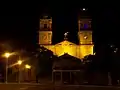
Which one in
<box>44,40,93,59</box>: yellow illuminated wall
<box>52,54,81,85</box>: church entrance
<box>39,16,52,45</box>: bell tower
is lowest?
<box>52,54,81,85</box>: church entrance

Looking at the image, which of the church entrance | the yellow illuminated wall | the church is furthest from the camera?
the yellow illuminated wall

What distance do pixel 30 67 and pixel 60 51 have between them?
151 feet

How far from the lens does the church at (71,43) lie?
360 ft

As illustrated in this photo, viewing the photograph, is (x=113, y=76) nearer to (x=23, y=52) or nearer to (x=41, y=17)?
(x=23, y=52)

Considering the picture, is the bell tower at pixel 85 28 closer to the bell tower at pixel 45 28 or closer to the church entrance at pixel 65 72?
the bell tower at pixel 45 28

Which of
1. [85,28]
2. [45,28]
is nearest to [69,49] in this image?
[85,28]

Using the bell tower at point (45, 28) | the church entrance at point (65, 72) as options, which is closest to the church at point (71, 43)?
the bell tower at point (45, 28)

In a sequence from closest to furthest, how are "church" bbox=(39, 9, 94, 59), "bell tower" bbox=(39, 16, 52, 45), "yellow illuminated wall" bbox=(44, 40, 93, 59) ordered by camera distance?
"bell tower" bbox=(39, 16, 52, 45), "church" bbox=(39, 9, 94, 59), "yellow illuminated wall" bbox=(44, 40, 93, 59)

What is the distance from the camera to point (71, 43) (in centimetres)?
12019

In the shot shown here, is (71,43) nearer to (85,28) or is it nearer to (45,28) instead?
(85,28)

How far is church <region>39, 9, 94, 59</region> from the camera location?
360 ft

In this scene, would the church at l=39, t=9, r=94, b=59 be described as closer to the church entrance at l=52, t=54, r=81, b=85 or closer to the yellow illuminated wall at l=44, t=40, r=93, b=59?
the yellow illuminated wall at l=44, t=40, r=93, b=59

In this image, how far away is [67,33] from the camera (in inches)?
4882

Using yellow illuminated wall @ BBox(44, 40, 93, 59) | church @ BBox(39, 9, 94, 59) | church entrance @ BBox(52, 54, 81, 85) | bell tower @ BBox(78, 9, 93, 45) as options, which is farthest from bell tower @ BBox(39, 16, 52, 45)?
church entrance @ BBox(52, 54, 81, 85)
